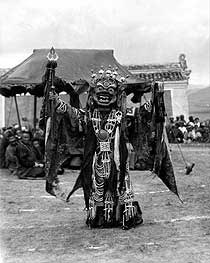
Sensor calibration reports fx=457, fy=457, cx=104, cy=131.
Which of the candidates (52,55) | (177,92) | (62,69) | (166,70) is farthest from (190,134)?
(52,55)

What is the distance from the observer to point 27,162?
10289mm

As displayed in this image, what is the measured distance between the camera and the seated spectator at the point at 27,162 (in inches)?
396

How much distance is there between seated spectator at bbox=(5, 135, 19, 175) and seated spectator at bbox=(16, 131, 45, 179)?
4.0 inches

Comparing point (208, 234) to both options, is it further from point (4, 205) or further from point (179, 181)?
point (179, 181)

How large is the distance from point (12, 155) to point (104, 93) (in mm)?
5712

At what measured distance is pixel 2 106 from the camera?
63.9 feet

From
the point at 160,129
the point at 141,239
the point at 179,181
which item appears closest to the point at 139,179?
the point at 179,181

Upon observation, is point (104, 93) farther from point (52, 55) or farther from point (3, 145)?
point (3, 145)

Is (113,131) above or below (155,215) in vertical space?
above

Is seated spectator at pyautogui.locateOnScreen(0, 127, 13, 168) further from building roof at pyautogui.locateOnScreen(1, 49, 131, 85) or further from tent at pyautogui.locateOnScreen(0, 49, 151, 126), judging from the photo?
building roof at pyautogui.locateOnScreen(1, 49, 131, 85)

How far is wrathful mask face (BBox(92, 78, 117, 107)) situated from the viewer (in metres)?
5.22

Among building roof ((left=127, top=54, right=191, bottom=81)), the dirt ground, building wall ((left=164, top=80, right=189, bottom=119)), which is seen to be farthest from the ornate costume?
building wall ((left=164, top=80, right=189, bottom=119))

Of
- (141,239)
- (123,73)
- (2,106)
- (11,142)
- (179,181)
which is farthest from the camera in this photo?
(2,106)

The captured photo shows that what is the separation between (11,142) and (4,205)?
12.2 feet
